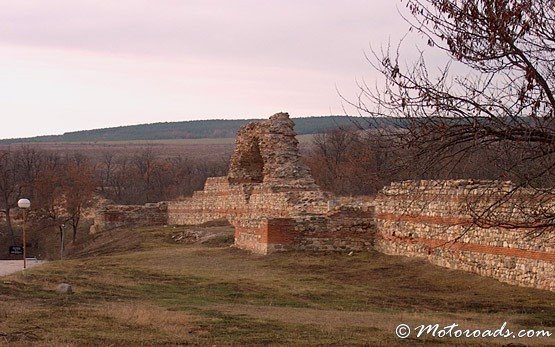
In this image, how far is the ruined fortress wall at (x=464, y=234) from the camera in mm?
17047

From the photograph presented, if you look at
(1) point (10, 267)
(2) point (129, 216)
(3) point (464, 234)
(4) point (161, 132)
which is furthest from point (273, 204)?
(4) point (161, 132)

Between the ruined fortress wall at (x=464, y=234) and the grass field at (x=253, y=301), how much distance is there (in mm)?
378

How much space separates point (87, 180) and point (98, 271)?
1232 inches

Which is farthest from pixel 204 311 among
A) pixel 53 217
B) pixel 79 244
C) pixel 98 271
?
pixel 53 217

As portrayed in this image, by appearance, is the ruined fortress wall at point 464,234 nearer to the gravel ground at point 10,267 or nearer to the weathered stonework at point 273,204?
the weathered stonework at point 273,204

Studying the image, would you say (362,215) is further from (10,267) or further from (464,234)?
(464,234)

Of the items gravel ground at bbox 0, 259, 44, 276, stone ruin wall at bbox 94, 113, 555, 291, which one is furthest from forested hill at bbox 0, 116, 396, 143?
gravel ground at bbox 0, 259, 44, 276

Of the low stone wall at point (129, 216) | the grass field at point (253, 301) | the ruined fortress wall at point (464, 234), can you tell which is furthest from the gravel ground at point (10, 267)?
the low stone wall at point (129, 216)

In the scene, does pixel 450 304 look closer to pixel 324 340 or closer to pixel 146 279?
pixel 324 340

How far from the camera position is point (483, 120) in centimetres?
1069

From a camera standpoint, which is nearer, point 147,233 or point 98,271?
point 98,271

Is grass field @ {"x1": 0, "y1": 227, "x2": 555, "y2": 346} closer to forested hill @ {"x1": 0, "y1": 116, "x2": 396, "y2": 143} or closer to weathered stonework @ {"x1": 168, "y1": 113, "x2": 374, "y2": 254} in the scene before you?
weathered stonework @ {"x1": 168, "y1": 113, "x2": 374, "y2": 254}

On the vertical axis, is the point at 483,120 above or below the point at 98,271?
above

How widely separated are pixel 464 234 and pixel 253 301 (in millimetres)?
3883
